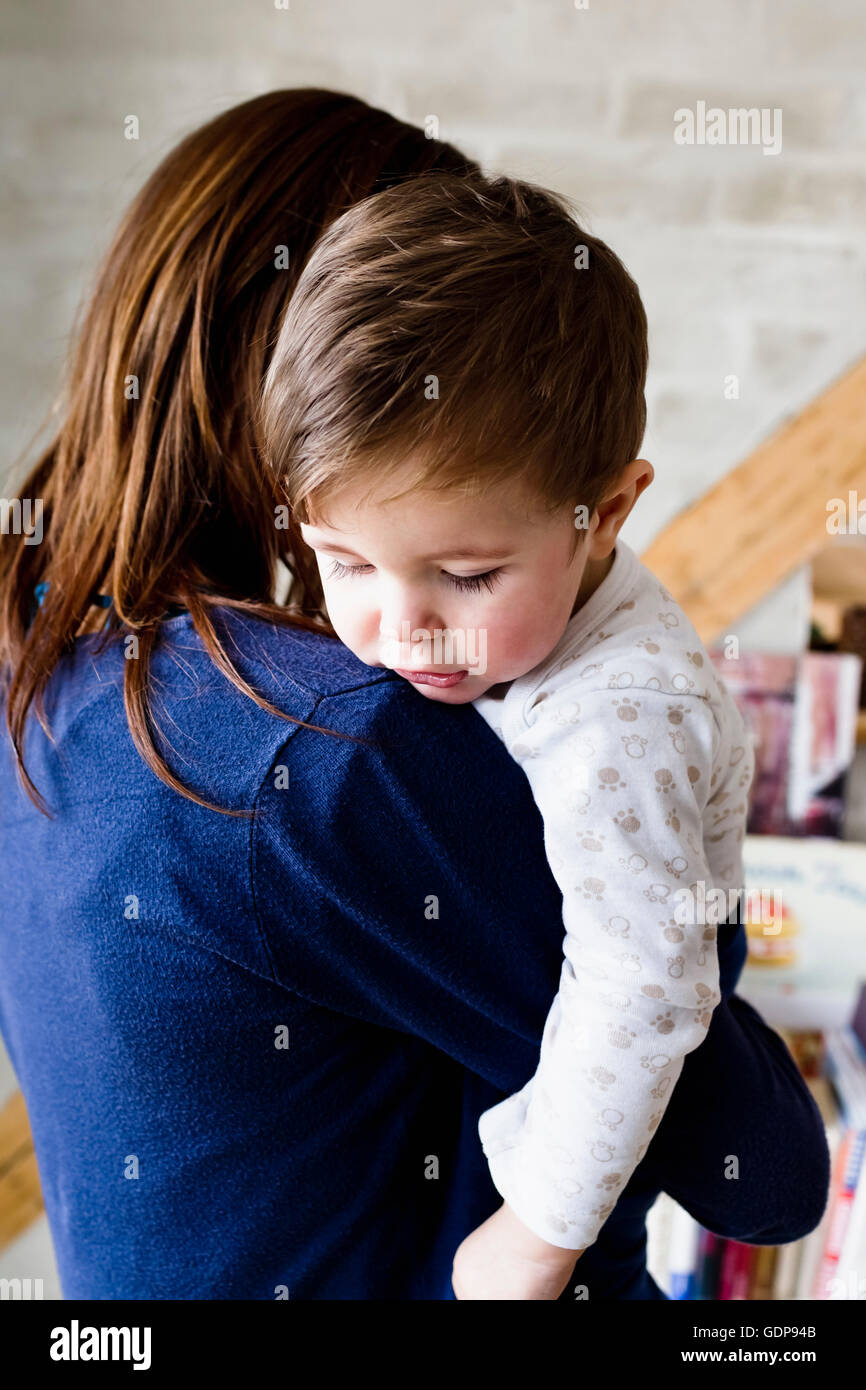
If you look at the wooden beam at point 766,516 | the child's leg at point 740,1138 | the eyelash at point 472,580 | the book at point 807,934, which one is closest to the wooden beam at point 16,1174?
the book at point 807,934

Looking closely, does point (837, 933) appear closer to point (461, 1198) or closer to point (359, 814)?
point (461, 1198)

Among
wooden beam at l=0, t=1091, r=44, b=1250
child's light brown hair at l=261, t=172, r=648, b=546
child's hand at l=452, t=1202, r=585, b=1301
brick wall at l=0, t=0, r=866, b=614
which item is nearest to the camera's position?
child's light brown hair at l=261, t=172, r=648, b=546

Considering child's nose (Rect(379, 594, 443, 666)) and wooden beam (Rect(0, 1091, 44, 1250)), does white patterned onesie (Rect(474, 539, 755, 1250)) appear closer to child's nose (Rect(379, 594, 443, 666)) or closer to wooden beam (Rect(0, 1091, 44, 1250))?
child's nose (Rect(379, 594, 443, 666))

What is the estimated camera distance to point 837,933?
5.82 feet

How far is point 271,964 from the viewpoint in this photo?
2.21 feet

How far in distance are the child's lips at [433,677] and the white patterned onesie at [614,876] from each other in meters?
0.04

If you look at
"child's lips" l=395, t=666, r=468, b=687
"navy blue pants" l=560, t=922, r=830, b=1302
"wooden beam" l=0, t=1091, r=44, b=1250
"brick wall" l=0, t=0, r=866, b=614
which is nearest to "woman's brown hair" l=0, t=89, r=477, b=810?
"child's lips" l=395, t=666, r=468, b=687

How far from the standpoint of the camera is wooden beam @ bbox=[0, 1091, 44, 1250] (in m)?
2.08

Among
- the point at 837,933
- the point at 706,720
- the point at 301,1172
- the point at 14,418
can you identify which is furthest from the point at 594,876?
the point at 14,418

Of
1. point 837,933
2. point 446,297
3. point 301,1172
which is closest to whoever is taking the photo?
point 446,297

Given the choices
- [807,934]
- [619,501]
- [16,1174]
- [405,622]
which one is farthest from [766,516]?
[16,1174]

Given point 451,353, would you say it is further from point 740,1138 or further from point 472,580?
point 740,1138

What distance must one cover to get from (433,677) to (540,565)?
9 cm

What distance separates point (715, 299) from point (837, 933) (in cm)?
98
